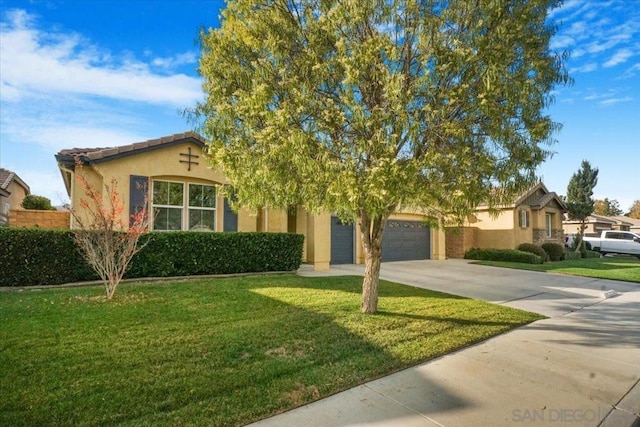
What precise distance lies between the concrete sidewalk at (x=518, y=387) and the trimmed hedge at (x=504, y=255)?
1320cm

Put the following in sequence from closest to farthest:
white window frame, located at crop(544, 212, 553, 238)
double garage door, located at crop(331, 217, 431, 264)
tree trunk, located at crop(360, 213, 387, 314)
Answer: tree trunk, located at crop(360, 213, 387, 314), double garage door, located at crop(331, 217, 431, 264), white window frame, located at crop(544, 212, 553, 238)

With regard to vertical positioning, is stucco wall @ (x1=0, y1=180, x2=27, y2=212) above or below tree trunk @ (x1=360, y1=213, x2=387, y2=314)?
above

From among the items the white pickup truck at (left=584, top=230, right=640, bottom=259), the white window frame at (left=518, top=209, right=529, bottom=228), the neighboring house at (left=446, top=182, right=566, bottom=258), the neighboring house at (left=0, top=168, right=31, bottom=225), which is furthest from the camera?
the white pickup truck at (left=584, top=230, right=640, bottom=259)

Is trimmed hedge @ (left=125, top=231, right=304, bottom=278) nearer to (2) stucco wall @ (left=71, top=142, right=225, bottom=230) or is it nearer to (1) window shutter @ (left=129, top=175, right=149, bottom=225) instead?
(2) stucco wall @ (left=71, top=142, right=225, bottom=230)

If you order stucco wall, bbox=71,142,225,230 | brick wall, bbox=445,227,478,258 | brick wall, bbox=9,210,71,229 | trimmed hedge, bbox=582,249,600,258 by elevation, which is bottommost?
trimmed hedge, bbox=582,249,600,258

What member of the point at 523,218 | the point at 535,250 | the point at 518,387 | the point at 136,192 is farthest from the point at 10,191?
the point at 523,218

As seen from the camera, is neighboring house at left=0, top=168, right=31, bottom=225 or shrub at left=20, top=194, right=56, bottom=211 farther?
neighboring house at left=0, top=168, right=31, bottom=225

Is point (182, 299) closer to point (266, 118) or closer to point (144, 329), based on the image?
point (144, 329)

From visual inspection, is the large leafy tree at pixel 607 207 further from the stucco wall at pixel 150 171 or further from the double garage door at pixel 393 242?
the stucco wall at pixel 150 171

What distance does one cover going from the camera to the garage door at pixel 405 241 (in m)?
18.0

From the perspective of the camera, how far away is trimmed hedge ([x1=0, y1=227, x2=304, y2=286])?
26.6 ft

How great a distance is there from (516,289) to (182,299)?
31.4 ft

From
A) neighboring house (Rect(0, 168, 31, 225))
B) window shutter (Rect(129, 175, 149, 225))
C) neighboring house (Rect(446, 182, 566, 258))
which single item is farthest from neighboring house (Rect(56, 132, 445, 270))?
neighboring house (Rect(446, 182, 566, 258))

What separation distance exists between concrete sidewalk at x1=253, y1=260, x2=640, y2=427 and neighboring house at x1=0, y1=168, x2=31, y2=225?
63.0ft
